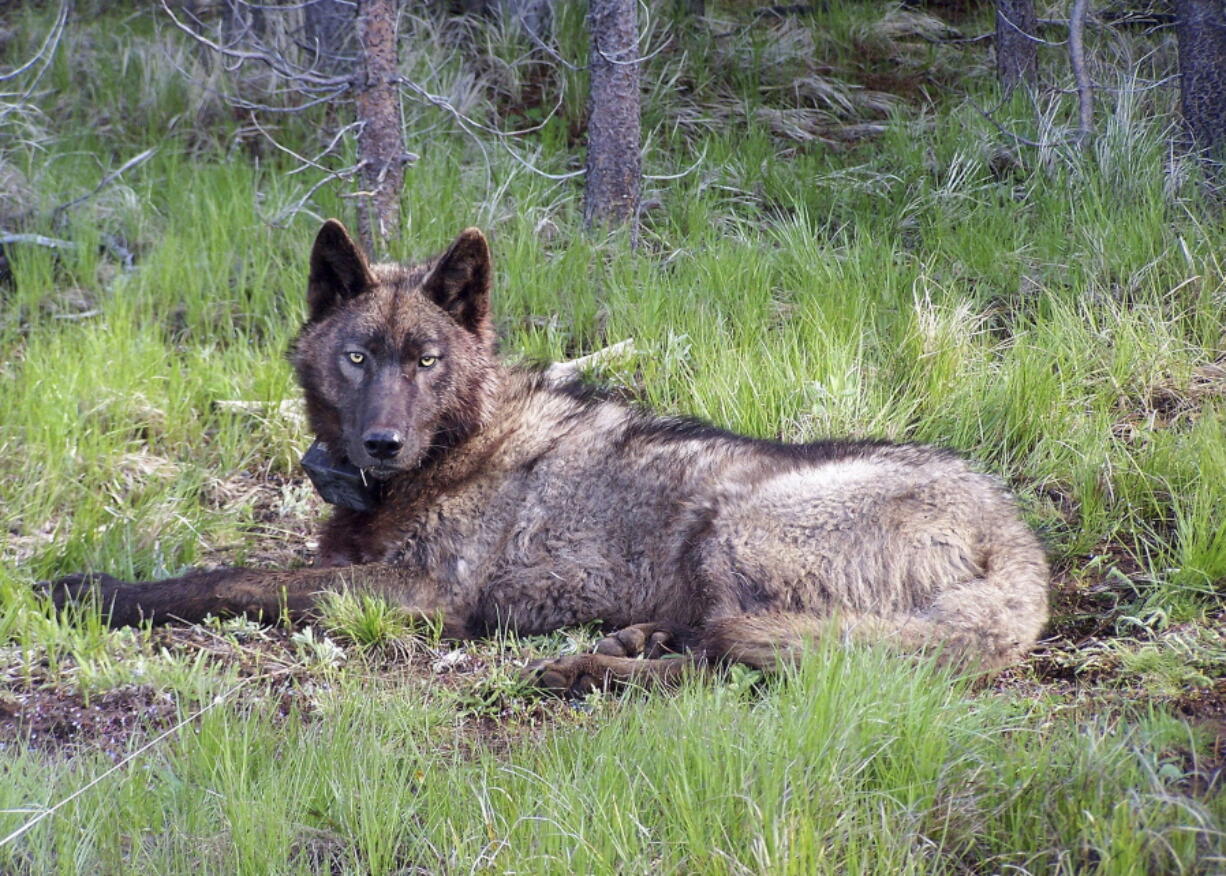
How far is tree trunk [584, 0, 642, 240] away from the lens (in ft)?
23.2

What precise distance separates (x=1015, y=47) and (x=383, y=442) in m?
5.91

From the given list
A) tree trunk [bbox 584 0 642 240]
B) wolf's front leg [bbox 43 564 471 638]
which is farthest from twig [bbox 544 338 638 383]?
wolf's front leg [bbox 43 564 471 638]

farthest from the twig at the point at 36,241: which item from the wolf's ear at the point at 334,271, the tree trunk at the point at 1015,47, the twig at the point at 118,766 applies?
the tree trunk at the point at 1015,47

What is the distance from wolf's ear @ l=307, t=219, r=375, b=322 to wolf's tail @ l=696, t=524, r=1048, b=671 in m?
2.17

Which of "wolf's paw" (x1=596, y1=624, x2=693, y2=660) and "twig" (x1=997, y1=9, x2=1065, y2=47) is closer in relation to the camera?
"wolf's paw" (x1=596, y1=624, x2=693, y2=660)

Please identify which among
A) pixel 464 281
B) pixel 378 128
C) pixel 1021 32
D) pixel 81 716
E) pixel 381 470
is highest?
pixel 1021 32

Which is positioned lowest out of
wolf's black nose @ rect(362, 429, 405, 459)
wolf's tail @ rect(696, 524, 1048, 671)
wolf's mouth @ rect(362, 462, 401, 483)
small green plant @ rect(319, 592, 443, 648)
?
small green plant @ rect(319, 592, 443, 648)

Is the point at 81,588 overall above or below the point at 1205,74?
below

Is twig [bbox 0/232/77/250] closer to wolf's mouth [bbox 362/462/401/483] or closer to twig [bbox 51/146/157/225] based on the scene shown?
twig [bbox 51/146/157/225]

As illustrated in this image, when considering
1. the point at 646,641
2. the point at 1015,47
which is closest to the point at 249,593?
the point at 646,641

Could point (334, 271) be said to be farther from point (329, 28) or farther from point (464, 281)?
point (329, 28)

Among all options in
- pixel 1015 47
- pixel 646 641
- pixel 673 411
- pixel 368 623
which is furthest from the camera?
pixel 1015 47

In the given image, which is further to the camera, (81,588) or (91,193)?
(91,193)

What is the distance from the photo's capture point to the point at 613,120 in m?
7.22
